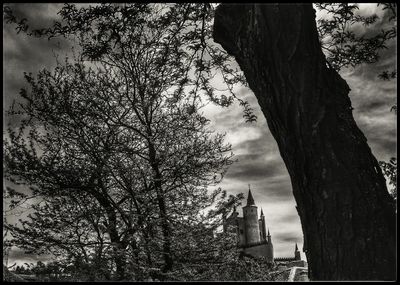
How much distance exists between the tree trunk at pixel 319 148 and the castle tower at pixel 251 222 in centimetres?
8080

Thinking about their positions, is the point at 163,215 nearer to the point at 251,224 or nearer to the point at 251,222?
the point at 251,222

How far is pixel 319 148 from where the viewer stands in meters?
2.66

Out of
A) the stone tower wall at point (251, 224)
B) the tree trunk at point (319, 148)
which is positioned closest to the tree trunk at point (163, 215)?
the tree trunk at point (319, 148)

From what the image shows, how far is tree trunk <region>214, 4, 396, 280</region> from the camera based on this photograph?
8.05 ft

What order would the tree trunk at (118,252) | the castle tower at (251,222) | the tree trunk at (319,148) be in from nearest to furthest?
the tree trunk at (319,148)
the tree trunk at (118,252)
the castle tower at (251,222)

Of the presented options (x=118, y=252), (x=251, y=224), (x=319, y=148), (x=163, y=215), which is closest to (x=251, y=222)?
(x=251, y=224)

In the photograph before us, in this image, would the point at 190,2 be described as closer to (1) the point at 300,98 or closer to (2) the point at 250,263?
(1) the point at 300,98

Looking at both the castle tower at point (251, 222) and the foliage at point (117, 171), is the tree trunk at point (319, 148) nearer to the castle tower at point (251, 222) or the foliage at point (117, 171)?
the foliage at point (117, 171)

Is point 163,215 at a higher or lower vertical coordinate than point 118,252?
higher

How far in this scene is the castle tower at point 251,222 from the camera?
8106cm

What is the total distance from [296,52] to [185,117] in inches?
359

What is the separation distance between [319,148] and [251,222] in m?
A: 83.4

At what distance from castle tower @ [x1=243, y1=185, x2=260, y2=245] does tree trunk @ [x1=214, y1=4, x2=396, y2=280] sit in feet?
265

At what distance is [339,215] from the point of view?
2.52m
